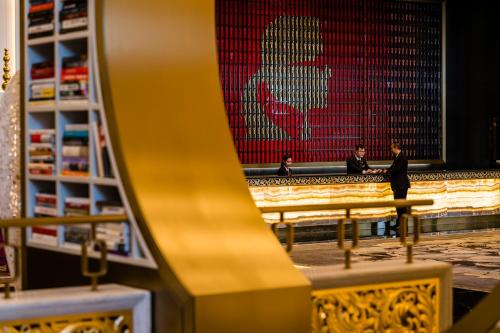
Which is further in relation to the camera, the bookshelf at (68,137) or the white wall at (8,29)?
the white wall at (8,29)

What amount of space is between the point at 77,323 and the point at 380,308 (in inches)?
61.0

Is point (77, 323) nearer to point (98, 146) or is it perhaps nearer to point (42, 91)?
point (98, 146)

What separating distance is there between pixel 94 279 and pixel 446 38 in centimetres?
1486

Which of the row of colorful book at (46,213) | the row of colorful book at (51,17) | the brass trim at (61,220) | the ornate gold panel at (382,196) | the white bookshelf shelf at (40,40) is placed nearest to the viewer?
the brass trim at (61,220)

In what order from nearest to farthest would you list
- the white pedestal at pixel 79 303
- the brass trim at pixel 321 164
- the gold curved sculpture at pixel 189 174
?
1. the white pedestal at pixel 79 303
2. the gold curved sculpture at pixel 189 174
3. the brass trim at pixel 321 164

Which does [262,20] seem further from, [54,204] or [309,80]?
[54,204]

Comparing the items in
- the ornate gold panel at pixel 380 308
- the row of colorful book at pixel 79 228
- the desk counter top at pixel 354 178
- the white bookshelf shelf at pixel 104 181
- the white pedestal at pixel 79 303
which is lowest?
the ornate gold panel at pixel 380 308

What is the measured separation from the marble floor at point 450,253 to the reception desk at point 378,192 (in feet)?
1.36

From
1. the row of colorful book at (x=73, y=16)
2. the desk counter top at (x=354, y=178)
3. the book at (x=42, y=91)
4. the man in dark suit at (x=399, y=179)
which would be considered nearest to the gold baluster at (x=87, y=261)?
the book at (x=42, y=91)

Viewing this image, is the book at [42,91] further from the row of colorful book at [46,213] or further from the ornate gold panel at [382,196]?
the ornate gold panel at [382,196]

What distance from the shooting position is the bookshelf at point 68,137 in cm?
471

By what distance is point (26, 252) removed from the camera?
5.39 m

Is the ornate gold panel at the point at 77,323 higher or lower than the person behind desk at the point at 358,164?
lower

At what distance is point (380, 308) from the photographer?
5.20 metres
